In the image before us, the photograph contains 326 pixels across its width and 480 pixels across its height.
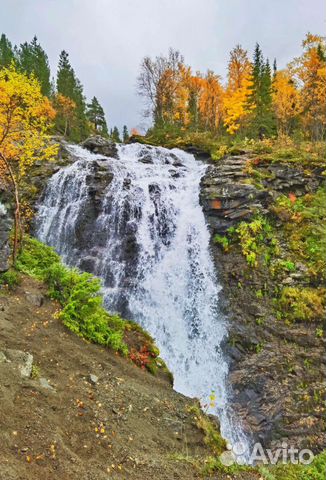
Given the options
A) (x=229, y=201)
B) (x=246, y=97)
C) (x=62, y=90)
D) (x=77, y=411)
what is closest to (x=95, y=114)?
(x=62, y=90)

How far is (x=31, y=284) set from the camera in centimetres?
847

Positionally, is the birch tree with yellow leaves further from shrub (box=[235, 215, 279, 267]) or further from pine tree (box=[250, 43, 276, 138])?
pine tree (box=[250, 43, 276, 138])

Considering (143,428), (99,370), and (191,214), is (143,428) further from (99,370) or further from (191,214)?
(191,214)

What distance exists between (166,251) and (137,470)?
10.9 meters

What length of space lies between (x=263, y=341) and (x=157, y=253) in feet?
19.8

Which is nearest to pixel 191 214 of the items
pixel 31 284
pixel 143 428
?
pixel 31 284

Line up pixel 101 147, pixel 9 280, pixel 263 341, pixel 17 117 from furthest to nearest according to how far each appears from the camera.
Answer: pixel 101 147
pixel 263 341
pixel 17 117
pixel 9 280

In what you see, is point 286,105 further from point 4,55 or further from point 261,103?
point 4,55

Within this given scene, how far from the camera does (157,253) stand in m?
14.8

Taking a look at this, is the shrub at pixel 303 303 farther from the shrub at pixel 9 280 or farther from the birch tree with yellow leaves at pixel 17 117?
the birch tree with yellow leaves at pixel 17 117

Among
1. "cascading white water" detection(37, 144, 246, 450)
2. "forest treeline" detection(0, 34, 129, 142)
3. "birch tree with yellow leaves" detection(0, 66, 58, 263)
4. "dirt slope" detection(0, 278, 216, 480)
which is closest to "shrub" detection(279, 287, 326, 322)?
"cascading white water" detection(37, 144, 246, 450)

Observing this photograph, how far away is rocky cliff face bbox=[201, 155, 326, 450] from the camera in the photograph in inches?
385

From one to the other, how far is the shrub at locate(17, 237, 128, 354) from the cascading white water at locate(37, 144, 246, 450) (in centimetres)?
459

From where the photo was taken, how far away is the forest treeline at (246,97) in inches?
1086
